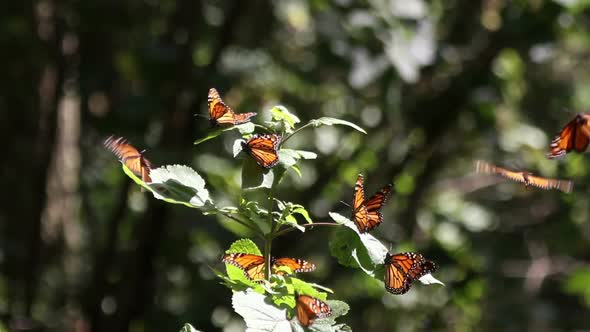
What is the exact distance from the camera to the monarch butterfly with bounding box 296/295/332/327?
3.21 feet

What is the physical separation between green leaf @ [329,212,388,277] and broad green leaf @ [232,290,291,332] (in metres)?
0.14

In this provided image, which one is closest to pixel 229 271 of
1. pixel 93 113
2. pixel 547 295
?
pixel 93 113

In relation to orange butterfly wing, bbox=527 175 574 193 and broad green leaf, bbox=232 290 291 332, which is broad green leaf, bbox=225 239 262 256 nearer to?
broad green leaf, bbox=232 290 291 332

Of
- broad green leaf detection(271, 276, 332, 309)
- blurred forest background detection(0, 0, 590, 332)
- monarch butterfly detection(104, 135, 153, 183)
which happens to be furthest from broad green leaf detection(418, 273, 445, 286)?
blurred forest background detection(0, 0, 590, 332)

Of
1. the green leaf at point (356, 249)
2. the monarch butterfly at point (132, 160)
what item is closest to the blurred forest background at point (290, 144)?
the monarch butterfly at point (132, 160)

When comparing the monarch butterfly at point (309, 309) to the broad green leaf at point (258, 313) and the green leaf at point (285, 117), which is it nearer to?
the broad green leaf at point (258, 313)

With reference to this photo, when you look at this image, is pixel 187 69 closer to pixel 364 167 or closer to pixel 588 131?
pixel 364 167

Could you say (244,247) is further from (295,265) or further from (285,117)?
(285,117)

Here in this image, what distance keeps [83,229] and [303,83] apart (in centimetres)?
150

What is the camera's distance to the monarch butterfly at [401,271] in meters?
1.10

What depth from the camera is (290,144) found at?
11.8 feet

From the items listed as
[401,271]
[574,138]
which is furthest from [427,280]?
[574,138]

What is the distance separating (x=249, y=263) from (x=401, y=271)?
220mm

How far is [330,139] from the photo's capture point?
141 inches
